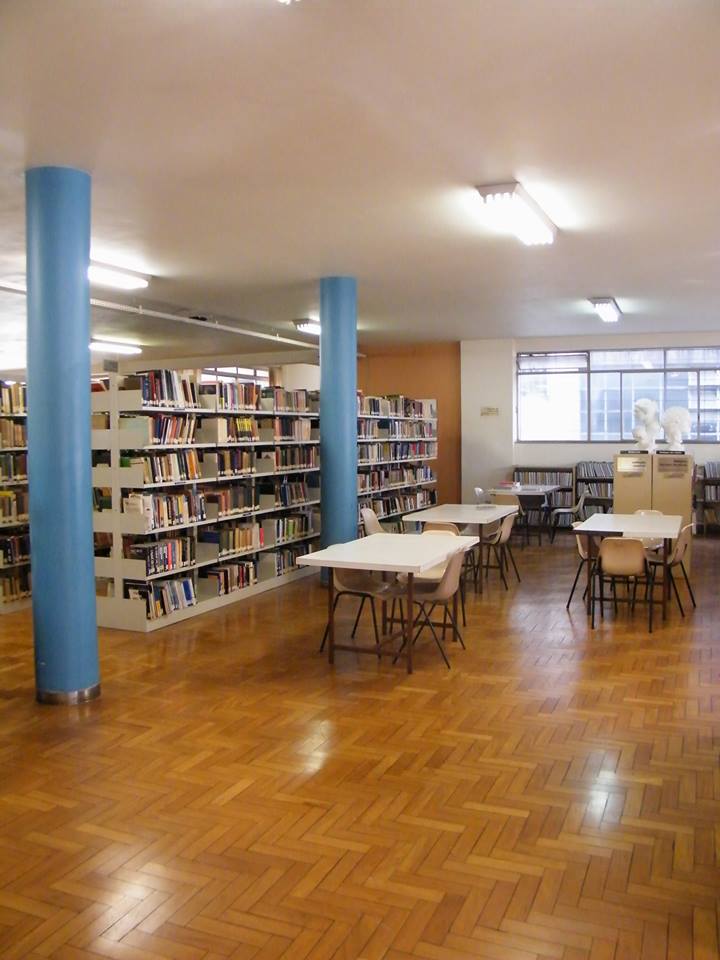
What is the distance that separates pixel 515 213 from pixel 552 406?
8.88 metres

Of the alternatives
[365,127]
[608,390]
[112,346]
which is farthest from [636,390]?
[365,127]

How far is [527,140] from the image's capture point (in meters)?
4.66

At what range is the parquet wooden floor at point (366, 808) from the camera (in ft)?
8.99

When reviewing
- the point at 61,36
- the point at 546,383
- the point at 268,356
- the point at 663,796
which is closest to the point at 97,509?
the point at 61,36

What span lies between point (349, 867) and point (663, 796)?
1522 mm

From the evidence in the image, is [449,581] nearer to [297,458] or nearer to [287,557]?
[287,557]

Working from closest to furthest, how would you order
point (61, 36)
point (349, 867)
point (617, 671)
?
point (349, 867) < point (61, 36) < point (617, 671)

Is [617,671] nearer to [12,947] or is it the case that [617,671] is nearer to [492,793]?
[492,793]

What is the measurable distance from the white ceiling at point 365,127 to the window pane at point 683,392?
18.7ft

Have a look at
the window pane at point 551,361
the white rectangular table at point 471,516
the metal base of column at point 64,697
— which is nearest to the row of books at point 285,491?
the white rectangular table at point 471,516

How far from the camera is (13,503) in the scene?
317 inches

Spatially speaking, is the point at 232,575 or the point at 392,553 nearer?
the point at 392,553

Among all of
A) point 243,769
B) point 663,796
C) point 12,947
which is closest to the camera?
point 12,947

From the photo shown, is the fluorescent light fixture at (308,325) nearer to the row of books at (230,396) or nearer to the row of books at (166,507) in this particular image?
the row of books at (230,396)
